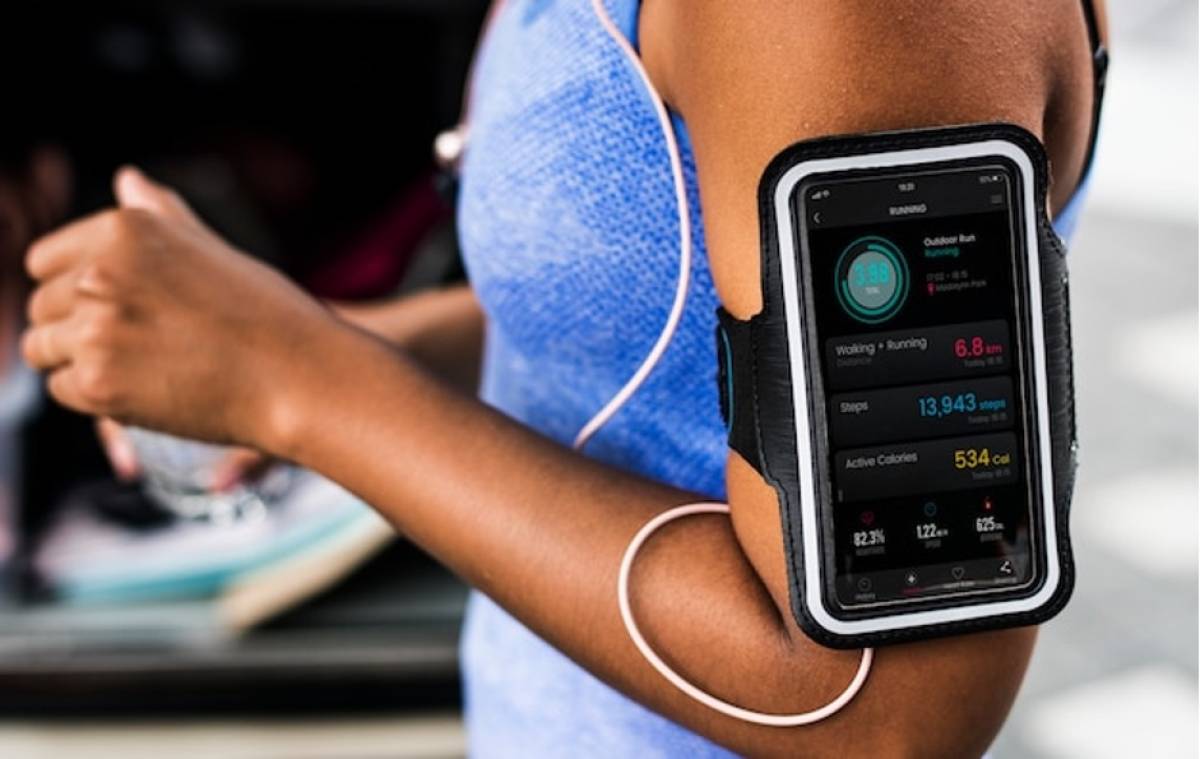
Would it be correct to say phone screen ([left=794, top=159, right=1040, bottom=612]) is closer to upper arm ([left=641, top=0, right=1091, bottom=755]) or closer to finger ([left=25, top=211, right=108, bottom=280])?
upper arm ([left=641, top=0, right=1091, bottom=755])

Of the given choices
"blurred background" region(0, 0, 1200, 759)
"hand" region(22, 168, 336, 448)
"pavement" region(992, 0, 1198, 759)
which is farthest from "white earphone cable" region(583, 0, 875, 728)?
"pavement" region(992, 0, 1198, 759)

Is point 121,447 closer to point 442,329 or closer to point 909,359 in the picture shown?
point 442,329

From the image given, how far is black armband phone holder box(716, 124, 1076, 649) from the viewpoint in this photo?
587mm

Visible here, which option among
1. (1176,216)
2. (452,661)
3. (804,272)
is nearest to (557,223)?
(804,272)

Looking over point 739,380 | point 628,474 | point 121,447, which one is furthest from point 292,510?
point 739,380

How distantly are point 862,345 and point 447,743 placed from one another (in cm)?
132

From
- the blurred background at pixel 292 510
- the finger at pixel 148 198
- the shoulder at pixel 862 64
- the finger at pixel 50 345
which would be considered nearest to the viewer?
the shoulder at pixel 862 64

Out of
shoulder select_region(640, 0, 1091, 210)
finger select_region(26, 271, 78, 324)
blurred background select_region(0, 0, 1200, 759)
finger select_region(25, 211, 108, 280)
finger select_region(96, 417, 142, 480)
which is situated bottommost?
blurred background select_region(0, 0, 1200, 759)

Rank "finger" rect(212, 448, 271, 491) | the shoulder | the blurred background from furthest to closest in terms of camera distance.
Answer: the blurred background → "finger" rect(212, 448, 271, 491) → the shoulder

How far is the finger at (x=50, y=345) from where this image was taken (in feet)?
2.57

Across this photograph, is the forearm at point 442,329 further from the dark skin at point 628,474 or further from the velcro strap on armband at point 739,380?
the velcro strap on armband at point 739,380

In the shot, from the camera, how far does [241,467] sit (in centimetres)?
104

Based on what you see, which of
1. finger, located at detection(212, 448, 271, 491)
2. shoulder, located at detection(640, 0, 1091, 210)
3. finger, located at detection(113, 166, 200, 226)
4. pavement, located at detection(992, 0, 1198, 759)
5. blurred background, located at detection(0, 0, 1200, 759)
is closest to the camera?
shoulder, located at detection(640, 0, 1091, 210)

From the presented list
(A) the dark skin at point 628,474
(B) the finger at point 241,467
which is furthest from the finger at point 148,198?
(B) the finger at point 241,467
